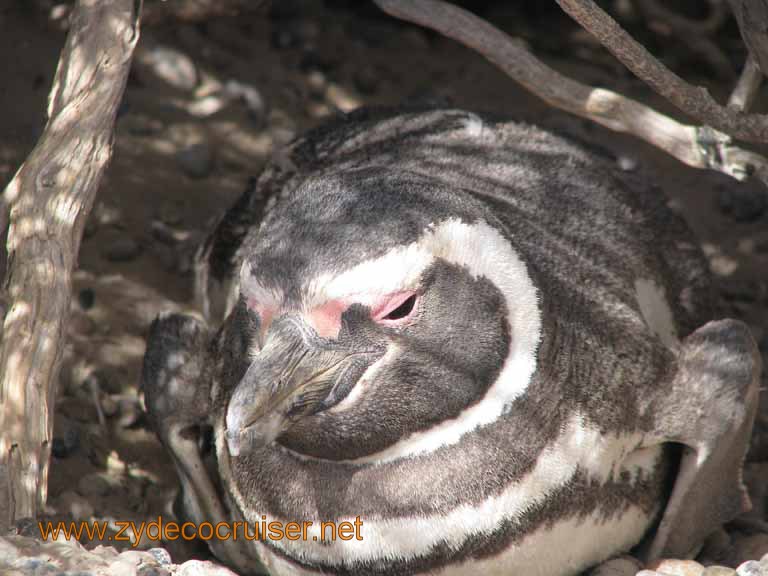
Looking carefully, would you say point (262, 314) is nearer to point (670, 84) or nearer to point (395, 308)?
point (395, 308)

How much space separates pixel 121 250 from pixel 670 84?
220cm

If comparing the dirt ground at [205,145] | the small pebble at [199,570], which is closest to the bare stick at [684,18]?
the dirt ground at [205,145]

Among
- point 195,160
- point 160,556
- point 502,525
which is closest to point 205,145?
point 195,160

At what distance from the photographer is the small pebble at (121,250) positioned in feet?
14.2

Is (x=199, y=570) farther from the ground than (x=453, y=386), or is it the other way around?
(x=453, y=386)

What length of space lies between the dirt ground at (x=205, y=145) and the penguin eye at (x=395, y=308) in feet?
4.17

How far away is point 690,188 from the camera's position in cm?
496

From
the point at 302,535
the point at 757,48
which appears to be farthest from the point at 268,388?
the point at 757,48

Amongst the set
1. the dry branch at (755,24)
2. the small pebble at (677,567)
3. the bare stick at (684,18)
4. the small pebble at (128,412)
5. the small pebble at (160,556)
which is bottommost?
the small pebble at (128,412)

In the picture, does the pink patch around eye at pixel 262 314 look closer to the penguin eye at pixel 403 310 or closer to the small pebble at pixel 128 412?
the penguin eye at pixel 403 310

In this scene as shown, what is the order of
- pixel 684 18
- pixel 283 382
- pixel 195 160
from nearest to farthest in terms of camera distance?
pixel 283 382, pixel 195 160, pixel 684 18

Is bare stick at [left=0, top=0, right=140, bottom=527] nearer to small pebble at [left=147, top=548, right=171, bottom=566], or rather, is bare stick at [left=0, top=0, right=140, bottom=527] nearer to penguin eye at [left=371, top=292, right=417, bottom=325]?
small pebble at [left=147, top=548, right=171, bottom=566]

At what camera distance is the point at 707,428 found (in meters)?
3.01

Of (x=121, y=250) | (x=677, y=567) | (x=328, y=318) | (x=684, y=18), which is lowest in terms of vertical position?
(x=121, y=250)
